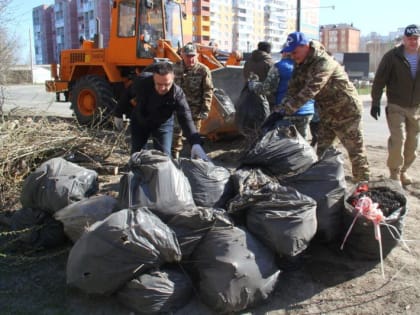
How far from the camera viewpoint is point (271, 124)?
3803 millimetres

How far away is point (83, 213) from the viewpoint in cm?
290

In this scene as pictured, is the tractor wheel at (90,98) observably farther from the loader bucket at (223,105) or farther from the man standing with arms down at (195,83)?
the man standing with arms down at (195,83)

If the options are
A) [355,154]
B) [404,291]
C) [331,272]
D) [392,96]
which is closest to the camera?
[404,291]

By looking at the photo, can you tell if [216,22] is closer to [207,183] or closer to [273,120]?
[273,120]

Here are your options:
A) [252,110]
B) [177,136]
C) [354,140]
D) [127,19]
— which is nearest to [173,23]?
[127,19]

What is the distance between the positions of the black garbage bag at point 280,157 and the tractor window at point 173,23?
491 cm

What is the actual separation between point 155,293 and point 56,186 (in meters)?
1.26

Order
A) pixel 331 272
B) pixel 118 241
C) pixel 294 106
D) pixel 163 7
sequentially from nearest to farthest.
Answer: pixel 118 241, pixel 331 272, pixel 294 106, pixel 163 7

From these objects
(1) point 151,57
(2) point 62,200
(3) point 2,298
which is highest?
(1) point 151,57

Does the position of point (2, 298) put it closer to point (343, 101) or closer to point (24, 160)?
point (24, 160)

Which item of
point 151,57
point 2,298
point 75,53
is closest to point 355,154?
point 2,298

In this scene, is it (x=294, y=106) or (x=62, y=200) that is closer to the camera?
(x=62, y=200)

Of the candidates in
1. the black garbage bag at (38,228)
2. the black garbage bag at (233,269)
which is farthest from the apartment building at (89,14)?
the black garbage bag at (233,269)

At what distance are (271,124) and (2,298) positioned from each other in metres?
2.39
